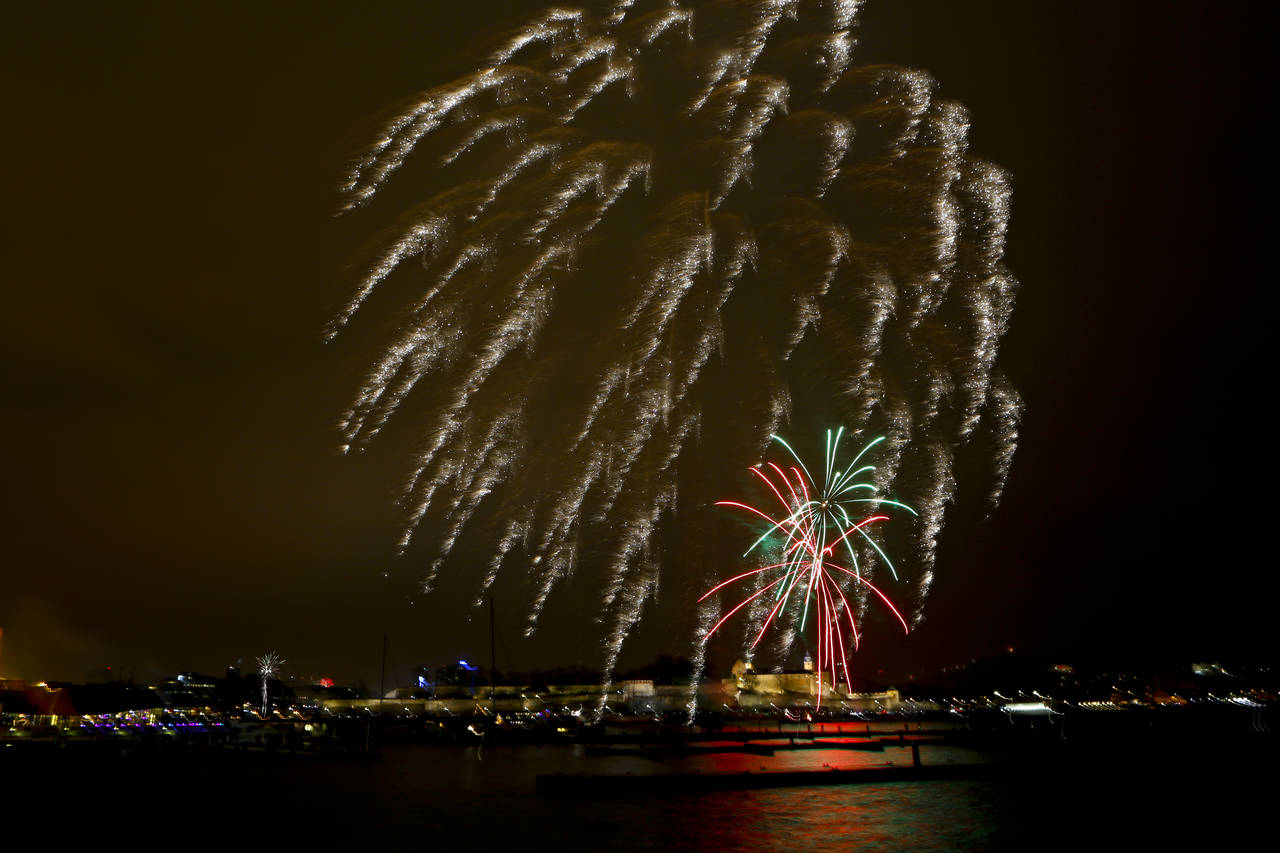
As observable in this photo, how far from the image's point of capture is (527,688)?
14650cm

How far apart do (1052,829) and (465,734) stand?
146 ft

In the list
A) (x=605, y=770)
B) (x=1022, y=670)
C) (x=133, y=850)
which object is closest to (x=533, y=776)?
(x=605, y=770)

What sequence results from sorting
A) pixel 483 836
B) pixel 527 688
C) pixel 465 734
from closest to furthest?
pixel 483 836, pixel 465 734, pixel 527 688

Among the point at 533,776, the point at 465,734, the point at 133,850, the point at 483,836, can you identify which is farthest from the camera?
the point at 465,734

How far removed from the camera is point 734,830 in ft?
60.4

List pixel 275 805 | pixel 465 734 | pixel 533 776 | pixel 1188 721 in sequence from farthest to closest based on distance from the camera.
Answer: pixel 1188 721 → pixel 465 734 → pixel 533 776 → pixel 275 805

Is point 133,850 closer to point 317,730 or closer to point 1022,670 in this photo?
point 317,730

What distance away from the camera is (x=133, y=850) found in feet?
57.0

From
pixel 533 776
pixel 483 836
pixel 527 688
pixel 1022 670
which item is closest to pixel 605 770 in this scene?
pixel 533 776

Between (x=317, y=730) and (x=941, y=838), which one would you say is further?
(x=317, y=730)

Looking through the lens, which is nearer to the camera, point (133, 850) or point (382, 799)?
point (133, 850)

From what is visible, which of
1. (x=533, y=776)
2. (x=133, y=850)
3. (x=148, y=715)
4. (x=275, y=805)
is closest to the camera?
(x=133, y=850)

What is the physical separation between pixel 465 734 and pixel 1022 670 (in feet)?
501

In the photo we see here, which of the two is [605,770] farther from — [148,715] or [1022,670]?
[1022,670]
